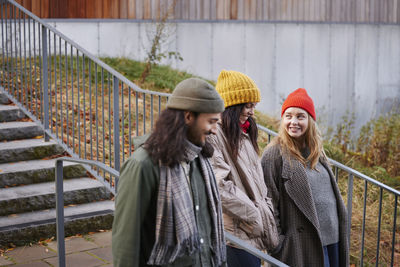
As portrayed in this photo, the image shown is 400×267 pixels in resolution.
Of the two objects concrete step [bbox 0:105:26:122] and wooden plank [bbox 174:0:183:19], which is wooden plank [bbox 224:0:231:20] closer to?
wooden plank [bbox 174:0:183:19]

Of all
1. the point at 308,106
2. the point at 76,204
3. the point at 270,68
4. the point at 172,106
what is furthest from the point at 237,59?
→ the point at 172,106

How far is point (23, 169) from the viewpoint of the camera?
221 inches

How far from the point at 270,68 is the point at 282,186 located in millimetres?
8750

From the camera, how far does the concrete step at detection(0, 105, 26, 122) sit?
655cm

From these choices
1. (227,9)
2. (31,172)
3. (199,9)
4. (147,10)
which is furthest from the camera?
(227,9)

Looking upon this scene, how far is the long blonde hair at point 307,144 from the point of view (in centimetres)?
364

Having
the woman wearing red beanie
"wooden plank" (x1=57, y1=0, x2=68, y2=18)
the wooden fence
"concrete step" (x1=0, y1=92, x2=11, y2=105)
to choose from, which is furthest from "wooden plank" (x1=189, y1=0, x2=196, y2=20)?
the woman wearing red beanie

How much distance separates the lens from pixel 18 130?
20.6 ft

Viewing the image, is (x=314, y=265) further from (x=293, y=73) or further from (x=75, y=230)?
(x=293, y=73)

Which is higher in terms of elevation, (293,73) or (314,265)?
(293,73)

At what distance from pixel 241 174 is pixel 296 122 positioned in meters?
0.75

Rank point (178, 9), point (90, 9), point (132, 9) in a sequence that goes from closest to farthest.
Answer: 1. point (90, 9)
2. point (132, 9)
3. point (178, 9)

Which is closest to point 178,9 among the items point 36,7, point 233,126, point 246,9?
point 246,9

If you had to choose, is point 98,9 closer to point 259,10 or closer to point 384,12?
point 259,10
